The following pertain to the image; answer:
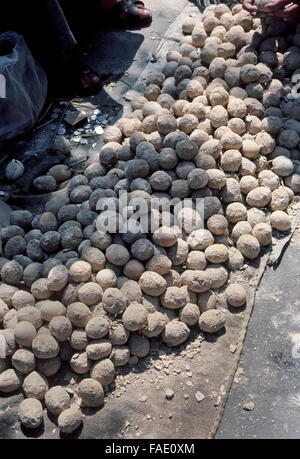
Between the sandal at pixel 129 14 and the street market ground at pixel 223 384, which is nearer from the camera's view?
the street market ground at pixel 223 384

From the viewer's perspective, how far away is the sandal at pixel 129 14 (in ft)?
14.5

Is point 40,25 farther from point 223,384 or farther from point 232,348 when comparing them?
point 223,384

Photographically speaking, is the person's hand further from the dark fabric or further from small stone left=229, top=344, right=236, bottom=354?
small stone left=229, top=344, right=236, bottom=354

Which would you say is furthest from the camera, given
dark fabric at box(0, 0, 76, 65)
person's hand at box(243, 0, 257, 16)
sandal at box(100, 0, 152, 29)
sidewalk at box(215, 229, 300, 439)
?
sandal at box(100, 0, 152, 29)

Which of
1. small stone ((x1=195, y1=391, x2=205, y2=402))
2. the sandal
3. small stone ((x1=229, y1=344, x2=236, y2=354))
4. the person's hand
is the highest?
the person's hand

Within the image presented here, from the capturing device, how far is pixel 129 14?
4.41 m

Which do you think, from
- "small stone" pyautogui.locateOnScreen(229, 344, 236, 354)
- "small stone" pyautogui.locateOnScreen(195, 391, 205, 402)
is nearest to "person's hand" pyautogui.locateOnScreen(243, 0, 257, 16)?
"small stone" pyautogui.locateOnScreen(229, 344, 236, 354)

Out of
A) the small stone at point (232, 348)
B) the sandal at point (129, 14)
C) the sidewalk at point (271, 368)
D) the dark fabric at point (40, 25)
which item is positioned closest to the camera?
the sidewalk at point (271, 368)

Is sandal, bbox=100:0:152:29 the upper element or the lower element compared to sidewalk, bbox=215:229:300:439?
upper

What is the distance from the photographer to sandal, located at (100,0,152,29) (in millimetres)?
4418

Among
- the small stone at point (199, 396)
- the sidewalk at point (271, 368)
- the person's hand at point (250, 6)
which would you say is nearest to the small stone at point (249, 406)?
the sidewalk at point (271, 368)

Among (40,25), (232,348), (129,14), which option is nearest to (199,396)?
→ (232,348)

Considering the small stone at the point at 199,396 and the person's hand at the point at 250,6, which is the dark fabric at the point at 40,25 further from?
the small stone at the point at 199,396
